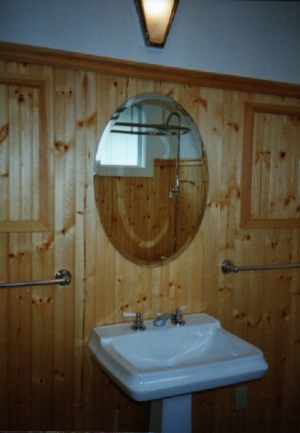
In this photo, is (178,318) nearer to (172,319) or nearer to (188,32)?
(172,319)

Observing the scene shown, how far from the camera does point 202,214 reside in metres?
1.95

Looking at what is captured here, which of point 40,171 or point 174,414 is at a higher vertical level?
point 40,171

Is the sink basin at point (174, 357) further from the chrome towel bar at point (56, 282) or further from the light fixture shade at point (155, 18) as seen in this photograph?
the light fixture shade at point (155, 18)

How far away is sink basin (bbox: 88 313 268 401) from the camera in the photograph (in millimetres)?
1387

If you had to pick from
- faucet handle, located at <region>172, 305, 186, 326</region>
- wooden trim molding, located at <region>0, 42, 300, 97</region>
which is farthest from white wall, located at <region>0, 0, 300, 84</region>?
faucet handle, located at <region>172, 305, 186, 326</region>

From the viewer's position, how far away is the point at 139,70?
5.78 ft

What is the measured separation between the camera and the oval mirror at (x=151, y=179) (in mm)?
1763

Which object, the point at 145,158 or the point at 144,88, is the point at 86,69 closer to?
the point at 144,88

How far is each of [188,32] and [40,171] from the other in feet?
2.85

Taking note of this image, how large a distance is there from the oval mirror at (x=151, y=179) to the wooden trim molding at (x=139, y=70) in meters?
0.10

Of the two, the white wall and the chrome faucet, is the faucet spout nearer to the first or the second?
the chrome faucet

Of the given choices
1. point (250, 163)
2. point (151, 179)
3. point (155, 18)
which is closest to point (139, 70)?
point (155, 18)

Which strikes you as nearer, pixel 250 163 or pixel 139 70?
pixel 139 70

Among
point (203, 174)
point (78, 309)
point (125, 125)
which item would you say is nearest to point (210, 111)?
point (203, 174)
